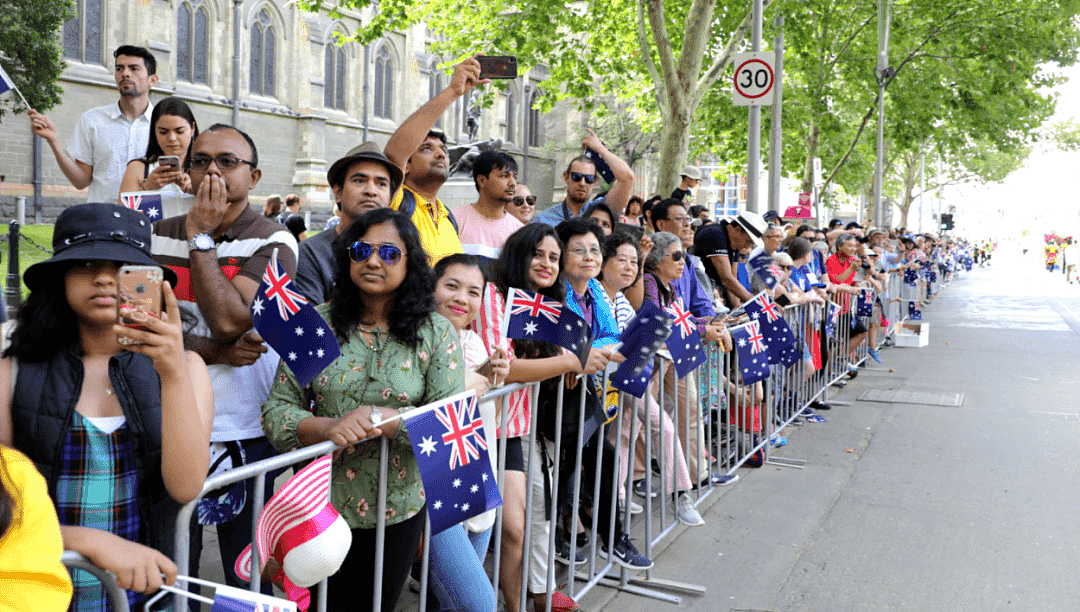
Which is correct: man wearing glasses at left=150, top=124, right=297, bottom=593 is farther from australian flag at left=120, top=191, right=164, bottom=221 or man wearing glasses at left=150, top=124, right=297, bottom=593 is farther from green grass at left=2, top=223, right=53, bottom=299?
green grass at left=2, top=223, right=53, bottom=299

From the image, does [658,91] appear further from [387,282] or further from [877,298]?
[387,282]

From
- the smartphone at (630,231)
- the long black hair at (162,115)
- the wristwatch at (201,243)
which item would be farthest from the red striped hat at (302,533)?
the smartphone at (630,231)

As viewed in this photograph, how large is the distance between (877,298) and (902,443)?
243 inches

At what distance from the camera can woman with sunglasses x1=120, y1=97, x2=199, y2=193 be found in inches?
156

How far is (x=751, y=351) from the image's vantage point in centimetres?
654

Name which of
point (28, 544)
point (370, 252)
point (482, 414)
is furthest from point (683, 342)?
point (28, 544)

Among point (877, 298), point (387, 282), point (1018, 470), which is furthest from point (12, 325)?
point (877, 298)

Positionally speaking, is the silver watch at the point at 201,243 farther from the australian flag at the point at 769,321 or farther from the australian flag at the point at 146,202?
the australian flag at the point at 769,321

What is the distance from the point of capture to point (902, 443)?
26.7ft

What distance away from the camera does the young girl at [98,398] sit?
2.18 metres

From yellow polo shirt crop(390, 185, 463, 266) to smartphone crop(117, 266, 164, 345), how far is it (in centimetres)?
246

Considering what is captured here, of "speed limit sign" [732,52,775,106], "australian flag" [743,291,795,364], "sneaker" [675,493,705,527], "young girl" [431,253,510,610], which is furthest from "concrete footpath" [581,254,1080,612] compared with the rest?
"speed limit sign" [732,52,775,106]

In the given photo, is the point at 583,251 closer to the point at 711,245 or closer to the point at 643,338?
the point at 643,338

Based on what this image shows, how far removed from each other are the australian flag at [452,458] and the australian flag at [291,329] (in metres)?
0.33
